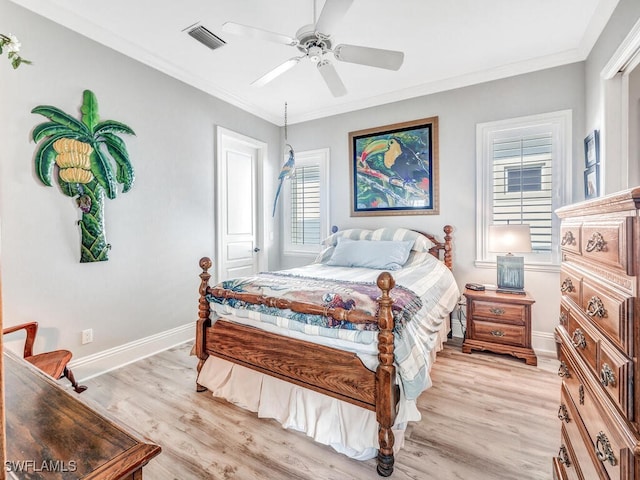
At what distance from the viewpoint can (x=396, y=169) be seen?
3.88m

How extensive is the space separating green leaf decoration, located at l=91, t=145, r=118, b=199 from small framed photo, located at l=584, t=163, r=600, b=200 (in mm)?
4073

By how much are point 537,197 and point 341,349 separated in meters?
2.69

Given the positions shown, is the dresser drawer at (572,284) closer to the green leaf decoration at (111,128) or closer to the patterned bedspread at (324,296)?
the patterned bedspread at (324,296)

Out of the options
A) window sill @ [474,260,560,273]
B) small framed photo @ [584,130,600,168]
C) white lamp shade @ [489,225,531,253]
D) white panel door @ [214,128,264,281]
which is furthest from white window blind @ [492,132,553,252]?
white panel door @ [214,128,264,281]

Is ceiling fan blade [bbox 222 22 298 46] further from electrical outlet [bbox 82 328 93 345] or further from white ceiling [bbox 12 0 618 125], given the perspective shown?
electrical outlet [bbox 82 328 93 345]

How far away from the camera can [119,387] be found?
245 cm

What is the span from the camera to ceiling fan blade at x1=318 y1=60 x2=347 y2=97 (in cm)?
232

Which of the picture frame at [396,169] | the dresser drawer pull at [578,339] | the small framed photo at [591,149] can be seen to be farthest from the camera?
the picture frame at [396,169]

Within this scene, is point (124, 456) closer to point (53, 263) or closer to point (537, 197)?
point (53, 263)

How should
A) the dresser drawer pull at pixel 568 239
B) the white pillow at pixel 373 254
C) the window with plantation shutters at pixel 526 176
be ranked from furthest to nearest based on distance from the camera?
the white pillow at pixel 373 254, the window with plantation shutters at pixel 526 176, the dresser drawer pull at pixel 568 239

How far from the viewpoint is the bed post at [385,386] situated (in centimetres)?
158

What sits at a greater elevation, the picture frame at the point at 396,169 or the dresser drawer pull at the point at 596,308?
the picture frame at the point at 396,169

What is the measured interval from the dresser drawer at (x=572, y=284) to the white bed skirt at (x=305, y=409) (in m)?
0.93

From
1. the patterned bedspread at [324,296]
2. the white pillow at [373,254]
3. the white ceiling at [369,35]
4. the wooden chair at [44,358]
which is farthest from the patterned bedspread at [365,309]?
the white ceiling at [369,35]
